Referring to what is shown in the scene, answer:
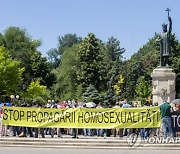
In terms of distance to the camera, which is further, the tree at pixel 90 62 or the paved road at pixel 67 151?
the tree at pixel 90 62

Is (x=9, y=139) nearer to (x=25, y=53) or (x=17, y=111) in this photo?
(x=17, y=111)

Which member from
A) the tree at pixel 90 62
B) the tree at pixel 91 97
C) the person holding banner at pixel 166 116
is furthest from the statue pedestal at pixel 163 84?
the tree at pixel 90 62

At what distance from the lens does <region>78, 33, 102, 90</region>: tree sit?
73.3m

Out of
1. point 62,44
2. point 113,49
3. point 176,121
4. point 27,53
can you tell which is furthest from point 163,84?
point 62,44

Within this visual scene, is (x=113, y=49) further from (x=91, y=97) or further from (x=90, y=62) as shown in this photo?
(x=91, y=97)

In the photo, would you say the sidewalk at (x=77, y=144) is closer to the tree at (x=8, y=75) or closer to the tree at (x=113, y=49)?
the tree at (x=8, y=75)

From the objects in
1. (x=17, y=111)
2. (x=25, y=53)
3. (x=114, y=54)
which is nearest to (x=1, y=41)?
(x=25, y=53)

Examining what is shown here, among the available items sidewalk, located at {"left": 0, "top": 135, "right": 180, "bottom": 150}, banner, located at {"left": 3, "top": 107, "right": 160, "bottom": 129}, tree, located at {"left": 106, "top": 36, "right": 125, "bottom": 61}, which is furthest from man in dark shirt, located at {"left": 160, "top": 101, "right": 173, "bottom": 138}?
tree, located at {"left": 106, "top": 36, "right": 125, "bottom": 61}

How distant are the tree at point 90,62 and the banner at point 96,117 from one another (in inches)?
2071

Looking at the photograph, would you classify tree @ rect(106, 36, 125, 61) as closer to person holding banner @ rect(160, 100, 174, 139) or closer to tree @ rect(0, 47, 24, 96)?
tree @ rect(0, 47, 24, 96)

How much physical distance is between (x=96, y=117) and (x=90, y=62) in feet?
181

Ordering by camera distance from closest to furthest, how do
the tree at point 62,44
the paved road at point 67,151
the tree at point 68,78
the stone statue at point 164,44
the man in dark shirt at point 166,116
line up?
the paved road at point 67,151 < the man in dark shirt at point 166,116 < the stone statue at point 164,44 < the tree at point 68,78 < the tree at point 62,44

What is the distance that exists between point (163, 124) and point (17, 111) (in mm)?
6434

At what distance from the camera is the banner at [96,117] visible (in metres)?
20.0
